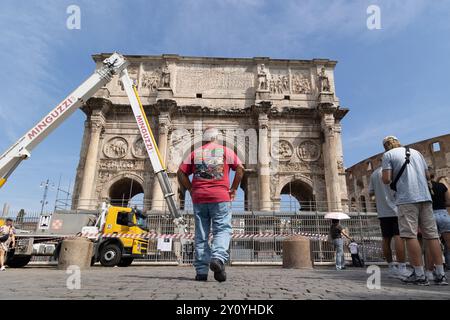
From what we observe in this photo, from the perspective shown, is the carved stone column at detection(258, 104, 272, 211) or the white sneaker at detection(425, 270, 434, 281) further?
the carved stone column at detection(258, 104, 272, 211)

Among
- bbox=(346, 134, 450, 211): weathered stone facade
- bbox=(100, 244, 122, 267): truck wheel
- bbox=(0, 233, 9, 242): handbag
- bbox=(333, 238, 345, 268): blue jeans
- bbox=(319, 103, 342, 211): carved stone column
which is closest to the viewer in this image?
bbox=(333, 238, 345, 268): blue jeans

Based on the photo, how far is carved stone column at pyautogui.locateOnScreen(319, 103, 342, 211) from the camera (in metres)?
18.8

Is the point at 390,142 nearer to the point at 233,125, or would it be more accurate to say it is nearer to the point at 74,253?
the point at 74,253

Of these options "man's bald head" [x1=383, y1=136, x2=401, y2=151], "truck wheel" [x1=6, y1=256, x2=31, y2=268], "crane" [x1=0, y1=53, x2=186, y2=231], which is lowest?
"truck wheel" [x1=6, y1=256, x2=31, y2=268]

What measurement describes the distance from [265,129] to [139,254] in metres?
12.1

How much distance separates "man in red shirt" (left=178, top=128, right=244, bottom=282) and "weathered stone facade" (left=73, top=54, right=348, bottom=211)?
582 inches

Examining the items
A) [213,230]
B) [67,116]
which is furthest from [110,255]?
[213,230]

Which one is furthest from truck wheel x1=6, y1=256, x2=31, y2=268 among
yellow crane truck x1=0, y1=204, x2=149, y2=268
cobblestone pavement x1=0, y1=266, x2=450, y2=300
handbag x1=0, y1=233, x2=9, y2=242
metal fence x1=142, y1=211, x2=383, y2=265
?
cobblestone pavement x1=0, y1=266, x2=450, y2=300

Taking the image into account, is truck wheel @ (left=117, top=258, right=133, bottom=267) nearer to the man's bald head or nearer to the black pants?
the black pants

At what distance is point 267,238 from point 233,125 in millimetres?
10163

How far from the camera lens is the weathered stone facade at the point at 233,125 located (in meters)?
19.6

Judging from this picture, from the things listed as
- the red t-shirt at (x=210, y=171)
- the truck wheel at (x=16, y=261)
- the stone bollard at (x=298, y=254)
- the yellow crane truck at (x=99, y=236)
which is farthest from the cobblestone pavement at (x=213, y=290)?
the truck wheel at (x=16, y=261)

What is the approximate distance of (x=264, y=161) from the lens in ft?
64.1

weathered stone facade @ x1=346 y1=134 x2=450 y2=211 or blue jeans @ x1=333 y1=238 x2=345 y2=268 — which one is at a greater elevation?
weathered stone facade @ x1=346 y1=134 x2=450 y2=211
